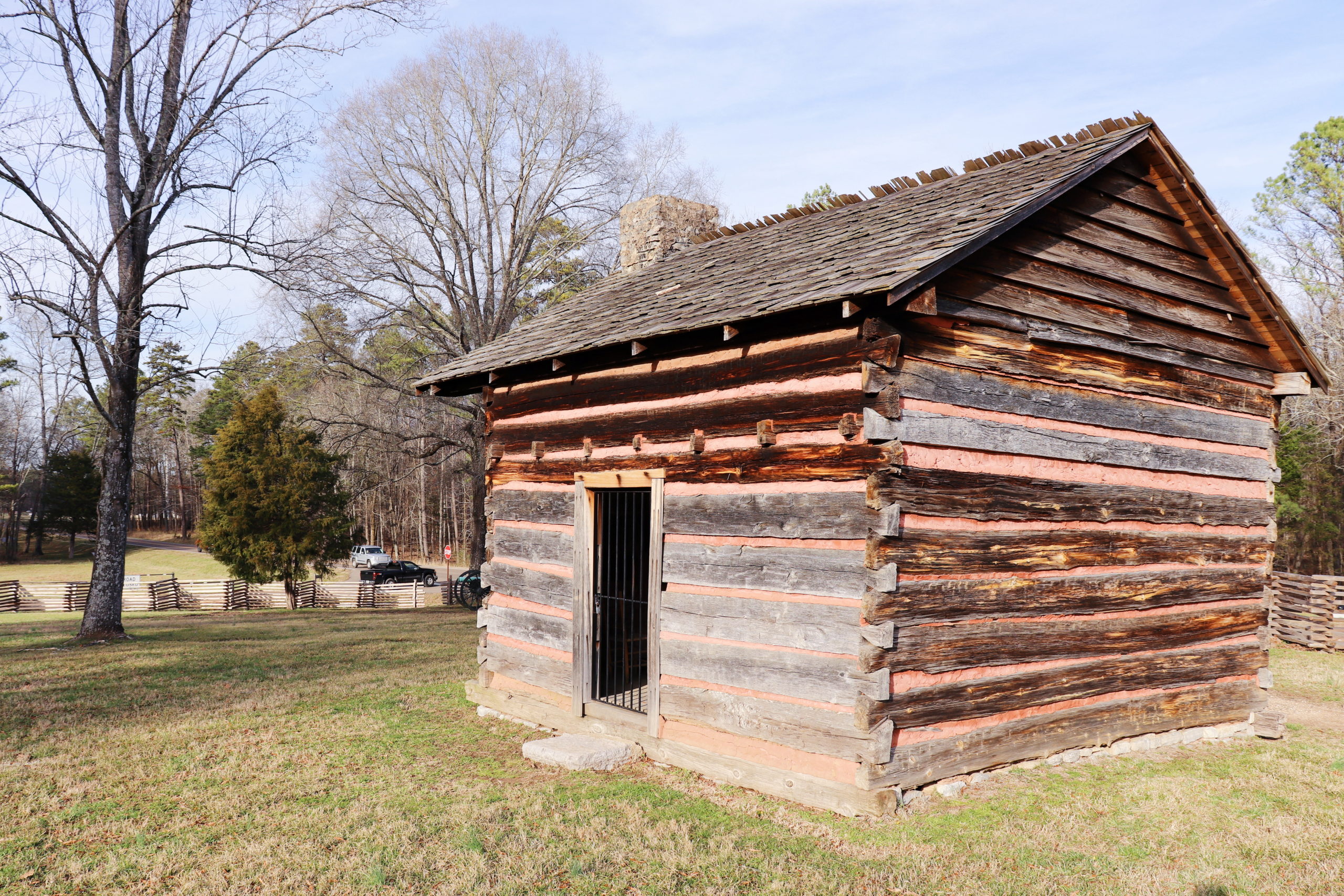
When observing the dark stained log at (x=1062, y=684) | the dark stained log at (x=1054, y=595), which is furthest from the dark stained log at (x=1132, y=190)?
the dark stained log at (x=1062, y=684)

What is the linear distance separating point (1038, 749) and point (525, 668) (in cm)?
509

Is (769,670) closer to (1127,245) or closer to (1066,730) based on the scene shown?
(1066,730)

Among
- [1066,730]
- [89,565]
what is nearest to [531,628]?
[1066,730]

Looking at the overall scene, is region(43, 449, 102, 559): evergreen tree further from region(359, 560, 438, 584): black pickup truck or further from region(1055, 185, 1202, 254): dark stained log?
region(1055, 185, 1202, 254): dark stained log

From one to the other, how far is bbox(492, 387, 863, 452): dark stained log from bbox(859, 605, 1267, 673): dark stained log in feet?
5.54

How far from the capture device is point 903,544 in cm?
618

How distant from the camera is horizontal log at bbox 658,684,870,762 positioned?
20.0 feet

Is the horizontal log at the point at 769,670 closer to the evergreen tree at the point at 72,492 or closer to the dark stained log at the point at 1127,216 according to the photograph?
the dark stained log at the point at 1127,216

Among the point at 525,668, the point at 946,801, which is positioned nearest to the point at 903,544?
the point at 946,801

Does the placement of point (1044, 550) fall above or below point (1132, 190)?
below

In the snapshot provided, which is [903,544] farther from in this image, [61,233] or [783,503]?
[61,233]

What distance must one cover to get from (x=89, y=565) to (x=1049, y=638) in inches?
2149

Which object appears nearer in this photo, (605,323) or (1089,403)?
(1089,403)

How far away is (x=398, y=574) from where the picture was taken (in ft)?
117
